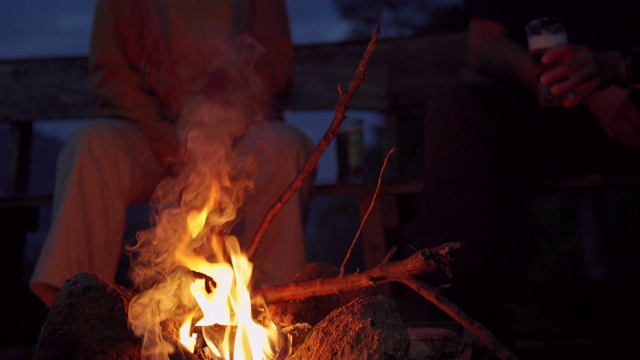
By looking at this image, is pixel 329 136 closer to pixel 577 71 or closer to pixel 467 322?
pixel 467 322

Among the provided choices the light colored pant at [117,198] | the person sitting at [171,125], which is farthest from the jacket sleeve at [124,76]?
the light colored pant at [117,198]

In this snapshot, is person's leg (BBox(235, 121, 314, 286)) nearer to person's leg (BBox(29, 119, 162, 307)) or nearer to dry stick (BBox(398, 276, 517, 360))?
person's leg (BBox(29, 119, 162, 307))

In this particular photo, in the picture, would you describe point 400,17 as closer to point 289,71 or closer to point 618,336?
point 289,71

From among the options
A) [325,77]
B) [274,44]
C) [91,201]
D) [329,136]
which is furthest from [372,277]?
[325,77]

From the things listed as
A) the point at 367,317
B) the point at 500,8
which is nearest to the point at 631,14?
the point at 500,8

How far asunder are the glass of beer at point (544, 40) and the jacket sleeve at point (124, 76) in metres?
1.50

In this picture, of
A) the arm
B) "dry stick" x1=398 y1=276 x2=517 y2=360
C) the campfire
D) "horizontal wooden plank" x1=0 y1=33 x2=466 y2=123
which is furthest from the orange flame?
"horizontal wooden plank" x1=0 y1=33 x2=466 y2=123

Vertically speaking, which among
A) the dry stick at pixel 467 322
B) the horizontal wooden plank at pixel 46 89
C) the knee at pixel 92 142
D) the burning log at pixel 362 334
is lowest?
the dry stick at pixel 467 322

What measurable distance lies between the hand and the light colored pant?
39.9 inches

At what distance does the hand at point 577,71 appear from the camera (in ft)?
6.90

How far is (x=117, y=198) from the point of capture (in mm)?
2408

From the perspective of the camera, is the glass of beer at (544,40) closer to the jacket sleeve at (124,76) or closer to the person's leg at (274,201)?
the person's leg at (274,201)

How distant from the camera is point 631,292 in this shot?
8.38 ft

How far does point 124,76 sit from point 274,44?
2.29 feet
